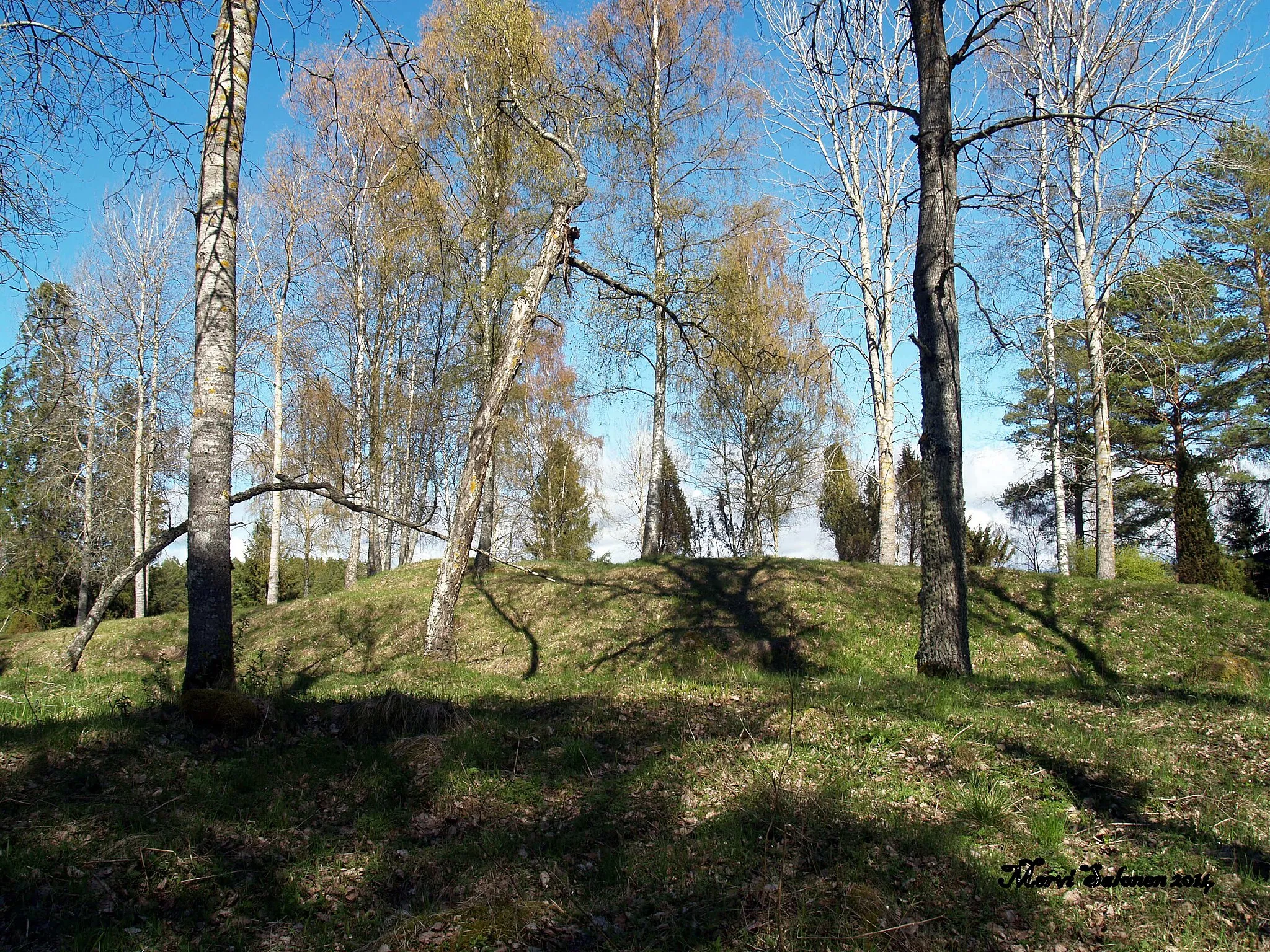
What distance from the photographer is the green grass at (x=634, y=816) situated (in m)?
2.79

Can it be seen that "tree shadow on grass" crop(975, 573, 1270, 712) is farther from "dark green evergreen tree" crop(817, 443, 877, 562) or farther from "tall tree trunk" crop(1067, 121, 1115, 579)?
"dark green evergreen tree" crop(817, 443, 877, 562)

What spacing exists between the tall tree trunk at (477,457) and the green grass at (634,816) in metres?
1.38

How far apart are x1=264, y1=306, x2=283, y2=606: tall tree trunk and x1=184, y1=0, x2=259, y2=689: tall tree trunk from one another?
15739 mm

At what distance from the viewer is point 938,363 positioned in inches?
273

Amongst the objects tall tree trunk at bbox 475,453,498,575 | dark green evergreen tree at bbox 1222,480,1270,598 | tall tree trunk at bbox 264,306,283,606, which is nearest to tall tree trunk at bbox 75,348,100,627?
tall tree trunk at bbox 264,306,283,606

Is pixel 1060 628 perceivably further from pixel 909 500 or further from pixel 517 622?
pixel 909 500

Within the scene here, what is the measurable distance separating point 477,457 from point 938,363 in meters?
4.94

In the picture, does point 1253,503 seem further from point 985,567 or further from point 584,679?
point 584,679

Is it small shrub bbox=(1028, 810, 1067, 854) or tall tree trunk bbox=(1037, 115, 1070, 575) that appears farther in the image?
tall tree trunk bbox=(1037, 115, 1070, 575)

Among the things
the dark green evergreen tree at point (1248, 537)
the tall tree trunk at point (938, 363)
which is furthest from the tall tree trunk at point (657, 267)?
the dark green evergreen tree at point (1248, 537)

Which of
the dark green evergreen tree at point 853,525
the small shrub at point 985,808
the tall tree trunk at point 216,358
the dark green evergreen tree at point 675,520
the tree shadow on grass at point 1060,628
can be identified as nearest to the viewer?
the small shrub at point 985,808

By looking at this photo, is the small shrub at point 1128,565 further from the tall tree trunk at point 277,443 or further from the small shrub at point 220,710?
the tall tree trunk at point 277,443

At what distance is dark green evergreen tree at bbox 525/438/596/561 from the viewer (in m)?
33.6

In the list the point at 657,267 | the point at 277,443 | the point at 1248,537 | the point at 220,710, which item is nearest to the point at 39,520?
the point at 277,443
